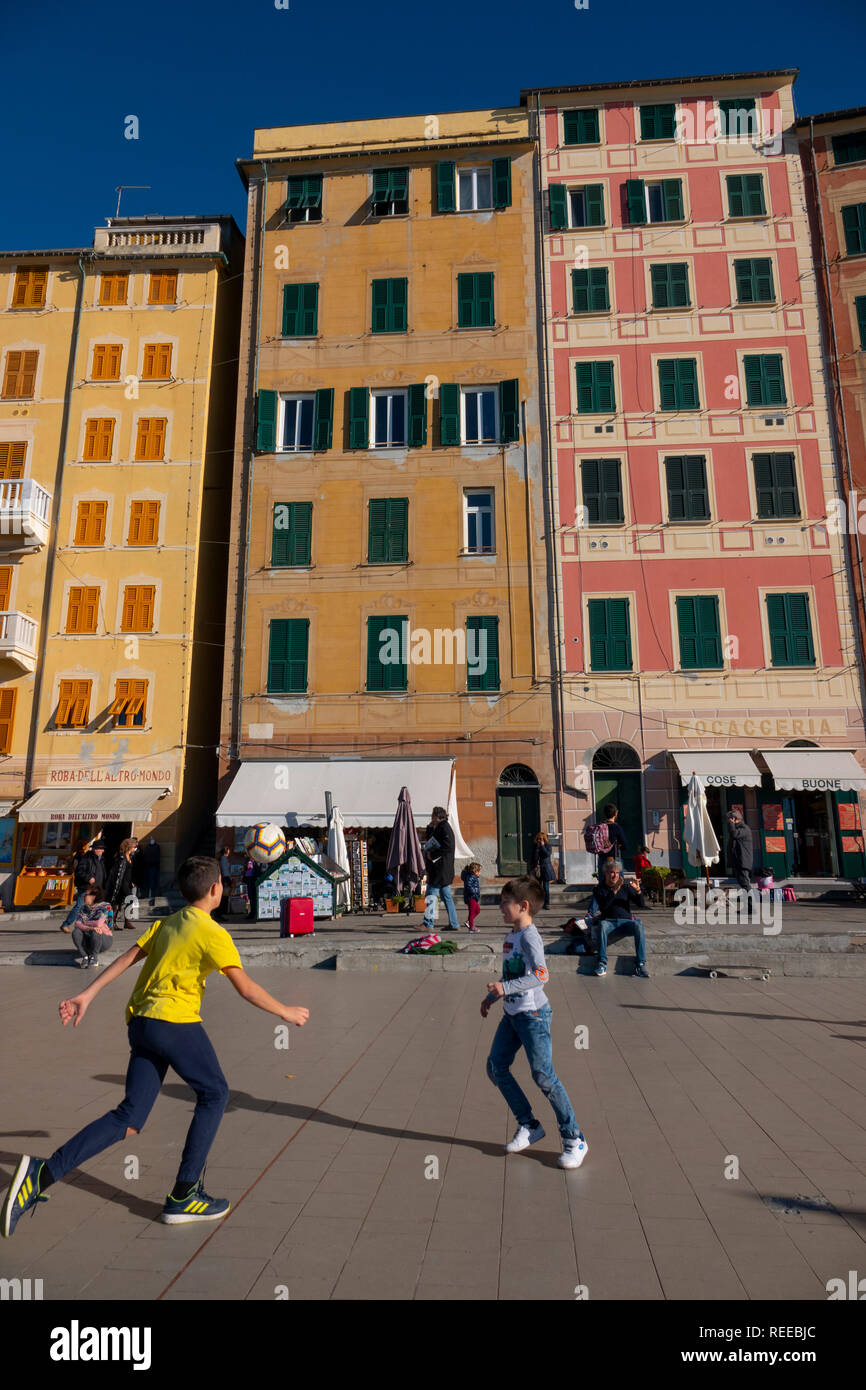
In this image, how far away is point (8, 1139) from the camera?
505 cm

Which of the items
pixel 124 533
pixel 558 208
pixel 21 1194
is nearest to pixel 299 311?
pixel 558 208

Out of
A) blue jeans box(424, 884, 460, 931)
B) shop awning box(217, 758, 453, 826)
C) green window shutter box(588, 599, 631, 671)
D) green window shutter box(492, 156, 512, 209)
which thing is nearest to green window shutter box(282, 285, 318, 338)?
green window shutter box(492, 156, 512, 209)

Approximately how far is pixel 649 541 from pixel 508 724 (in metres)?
6.30

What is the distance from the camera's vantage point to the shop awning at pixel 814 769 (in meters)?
20.0

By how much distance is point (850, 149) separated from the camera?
23.9 m

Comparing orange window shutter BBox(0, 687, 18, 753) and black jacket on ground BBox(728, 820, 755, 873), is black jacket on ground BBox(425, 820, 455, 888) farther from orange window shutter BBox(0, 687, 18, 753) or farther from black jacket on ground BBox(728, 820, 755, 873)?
orange window shutter BBox(0, 687, 18, 753)

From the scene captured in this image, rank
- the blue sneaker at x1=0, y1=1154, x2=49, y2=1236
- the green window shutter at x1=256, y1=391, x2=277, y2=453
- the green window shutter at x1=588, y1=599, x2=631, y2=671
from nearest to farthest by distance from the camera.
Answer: the blue sneaker at x1=0, y1=1154, x2=49, y2=1236
the green window shutter at x1=588, y1=599, x2=631, y2=671
the green window shutter at x1=256, y1=391, x2=277, y2=453

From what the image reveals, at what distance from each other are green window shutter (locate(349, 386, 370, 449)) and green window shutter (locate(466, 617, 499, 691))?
614cm

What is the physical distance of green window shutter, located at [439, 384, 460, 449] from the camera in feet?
77.6

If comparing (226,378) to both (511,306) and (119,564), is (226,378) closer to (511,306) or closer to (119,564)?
(119,564)

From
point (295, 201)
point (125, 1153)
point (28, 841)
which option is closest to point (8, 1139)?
point (125, 1153)

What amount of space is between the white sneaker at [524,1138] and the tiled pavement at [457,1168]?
0.19 ft

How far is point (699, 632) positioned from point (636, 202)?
13.1 m

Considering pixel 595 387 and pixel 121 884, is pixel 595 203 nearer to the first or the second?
pixel 595 387
